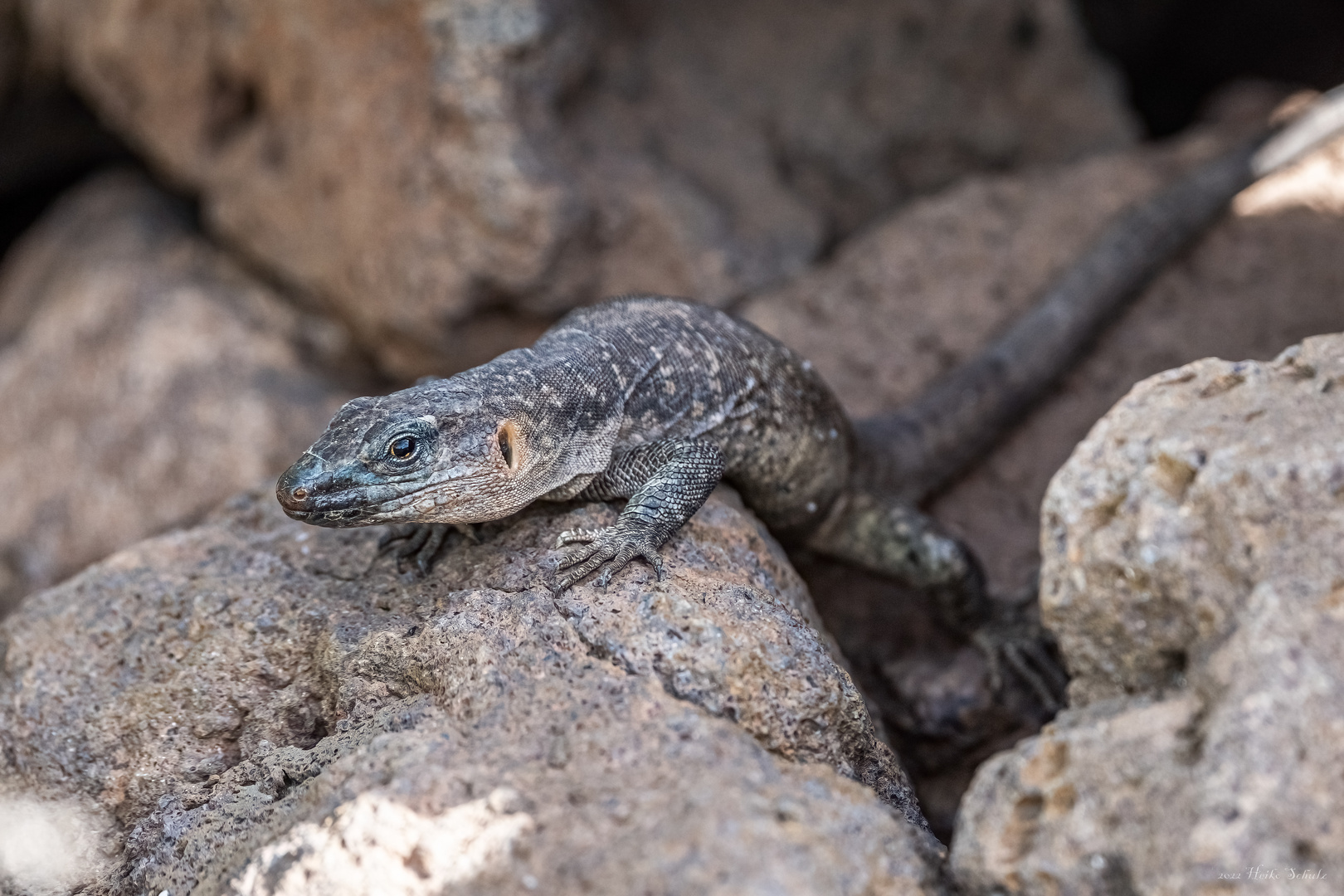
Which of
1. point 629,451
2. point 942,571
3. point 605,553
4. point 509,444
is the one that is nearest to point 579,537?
point 605,553

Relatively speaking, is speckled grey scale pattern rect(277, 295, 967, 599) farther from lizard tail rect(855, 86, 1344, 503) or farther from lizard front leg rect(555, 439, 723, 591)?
lizard tail rect(855, 86, 1344, 503)

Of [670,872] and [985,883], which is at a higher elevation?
[670,872]

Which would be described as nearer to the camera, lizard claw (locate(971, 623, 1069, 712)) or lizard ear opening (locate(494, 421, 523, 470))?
lizard ear opening (locate(494, 421, 523, 470))

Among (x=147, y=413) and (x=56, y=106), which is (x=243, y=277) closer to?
(x=147, y=413)

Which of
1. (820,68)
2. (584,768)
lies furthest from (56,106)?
(584,768)

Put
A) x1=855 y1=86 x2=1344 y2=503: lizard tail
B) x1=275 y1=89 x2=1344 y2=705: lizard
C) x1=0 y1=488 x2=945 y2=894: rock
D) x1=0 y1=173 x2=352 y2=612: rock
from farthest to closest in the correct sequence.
→ 1. x1=0 y1=173 x2=352 y2=612: rock
2. x1=855 y1=86 x2=1344 y2=503: lizard tail
3. x1=275 y1=89 x2=1344 y2=705: lizard
4. x1=0 y1=488 x2=945 y2=894: rock

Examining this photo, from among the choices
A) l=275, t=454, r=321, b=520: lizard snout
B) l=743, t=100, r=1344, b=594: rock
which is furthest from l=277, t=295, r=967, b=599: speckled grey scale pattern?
l=743, t=100, r=1344, b=594: rock

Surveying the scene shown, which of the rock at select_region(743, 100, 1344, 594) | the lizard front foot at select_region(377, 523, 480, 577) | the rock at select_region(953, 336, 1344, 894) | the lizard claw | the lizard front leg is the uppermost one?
the rock at select_region(953, 336, 1344, 894)
